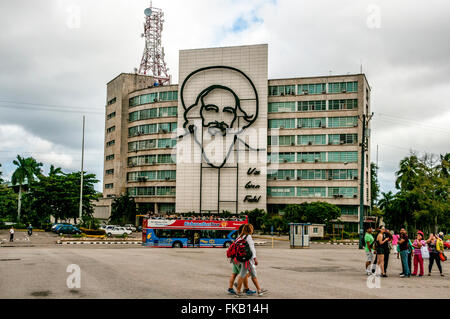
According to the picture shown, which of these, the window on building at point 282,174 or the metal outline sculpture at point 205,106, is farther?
the window on building at point 282,174

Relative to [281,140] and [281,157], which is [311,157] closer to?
[281,157]

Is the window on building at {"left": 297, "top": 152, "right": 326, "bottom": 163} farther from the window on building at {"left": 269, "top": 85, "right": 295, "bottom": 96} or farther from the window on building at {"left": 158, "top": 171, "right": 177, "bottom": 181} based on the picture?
the window on building at {"left": 158, "top": 171, "right": 177, "bottom": 181}

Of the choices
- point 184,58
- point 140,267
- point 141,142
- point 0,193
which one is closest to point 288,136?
point 184,58

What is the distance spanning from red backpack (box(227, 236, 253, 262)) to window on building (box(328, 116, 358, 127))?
64.5m

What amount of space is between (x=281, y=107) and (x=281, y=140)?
5.29 m

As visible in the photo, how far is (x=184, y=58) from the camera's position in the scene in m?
79.1

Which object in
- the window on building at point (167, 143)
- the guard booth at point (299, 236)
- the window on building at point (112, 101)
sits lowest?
the guard booth at point (299, 236)

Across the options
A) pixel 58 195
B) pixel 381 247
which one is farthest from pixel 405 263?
pixel 58 195

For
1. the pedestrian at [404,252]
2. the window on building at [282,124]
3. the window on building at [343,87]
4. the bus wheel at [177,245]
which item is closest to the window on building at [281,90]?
the window on building at [282,124]

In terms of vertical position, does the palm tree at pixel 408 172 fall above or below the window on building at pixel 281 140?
below

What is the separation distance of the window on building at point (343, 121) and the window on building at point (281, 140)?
6.34 metres

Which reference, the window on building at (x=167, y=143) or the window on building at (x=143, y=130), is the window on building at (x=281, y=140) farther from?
the window on building at (x=143, y=130)

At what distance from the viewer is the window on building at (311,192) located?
73.4 metres

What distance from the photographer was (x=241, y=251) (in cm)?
1147
